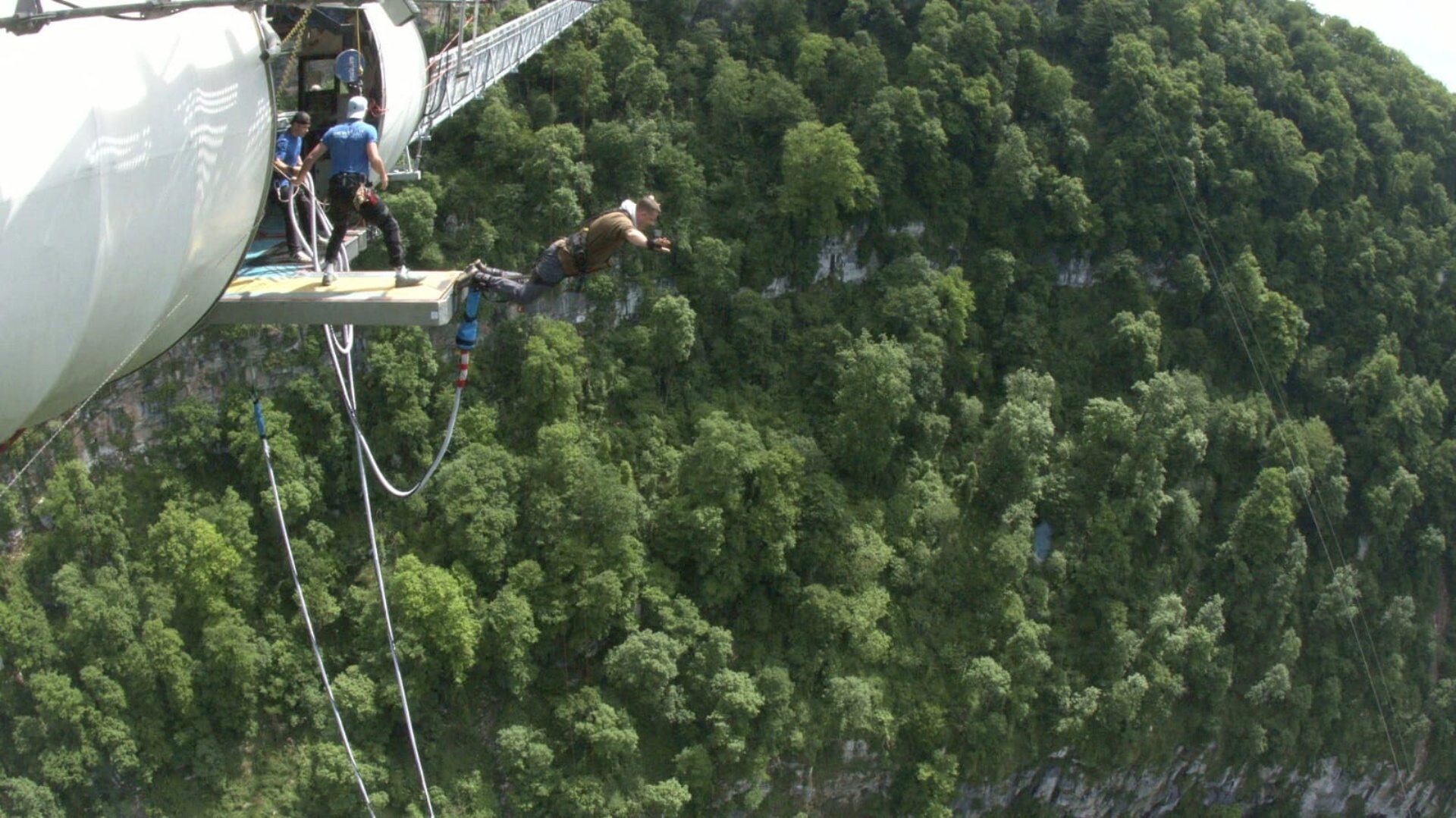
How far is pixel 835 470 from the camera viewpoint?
3878cm

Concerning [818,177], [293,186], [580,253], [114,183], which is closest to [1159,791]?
[818,177]

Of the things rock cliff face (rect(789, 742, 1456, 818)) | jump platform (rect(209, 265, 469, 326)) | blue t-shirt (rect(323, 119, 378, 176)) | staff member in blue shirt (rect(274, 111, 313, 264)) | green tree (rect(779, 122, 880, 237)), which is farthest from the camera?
green tree (rect(779, 122, 880, 237))

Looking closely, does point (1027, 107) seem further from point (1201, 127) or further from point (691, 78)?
point (691, 78)

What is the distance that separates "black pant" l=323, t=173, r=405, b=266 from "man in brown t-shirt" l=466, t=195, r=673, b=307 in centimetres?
80

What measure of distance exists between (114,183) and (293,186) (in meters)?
4.83

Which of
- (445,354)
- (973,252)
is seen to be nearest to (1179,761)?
(973,252)

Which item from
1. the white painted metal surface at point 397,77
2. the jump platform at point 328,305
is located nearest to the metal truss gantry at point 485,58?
the white painted metal surface at point 397,77

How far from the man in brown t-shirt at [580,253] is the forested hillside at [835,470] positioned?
20.5 meters

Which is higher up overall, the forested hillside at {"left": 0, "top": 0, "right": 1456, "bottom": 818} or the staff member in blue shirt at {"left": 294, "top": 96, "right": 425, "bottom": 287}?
the staff member in blue shirt at {"left": 294, "top": 96, "right": 425, "bottom": 287}

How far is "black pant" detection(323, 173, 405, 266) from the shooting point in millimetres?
11500

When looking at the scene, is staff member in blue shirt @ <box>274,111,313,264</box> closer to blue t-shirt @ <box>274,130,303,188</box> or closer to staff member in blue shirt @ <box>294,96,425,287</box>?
blue t-shirt @ <box>274,130,303,188</box>

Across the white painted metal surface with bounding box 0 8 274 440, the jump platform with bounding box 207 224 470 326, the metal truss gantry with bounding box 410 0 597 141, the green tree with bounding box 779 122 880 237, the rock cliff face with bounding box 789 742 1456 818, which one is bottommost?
the rock cliff face with bounding box 789 742 1456 818

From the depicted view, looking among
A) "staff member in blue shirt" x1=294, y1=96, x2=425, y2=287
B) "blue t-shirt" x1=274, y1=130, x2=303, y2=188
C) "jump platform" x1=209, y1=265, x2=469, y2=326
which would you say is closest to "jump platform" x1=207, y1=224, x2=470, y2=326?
"jump platform" x1=209, y1=265, x2=469, y2=326

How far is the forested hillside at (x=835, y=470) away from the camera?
3050cm
